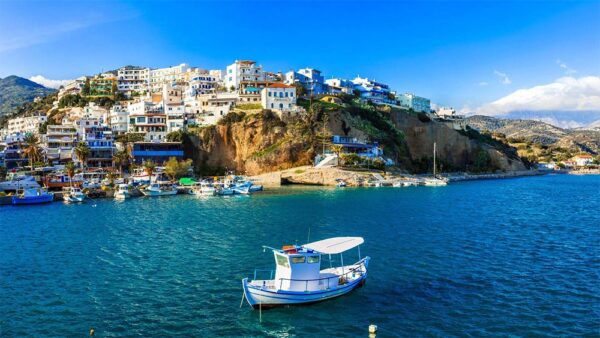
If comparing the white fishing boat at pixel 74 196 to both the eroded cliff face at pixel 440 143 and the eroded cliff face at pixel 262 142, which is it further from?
the eroded cliff face at pixel 440 143

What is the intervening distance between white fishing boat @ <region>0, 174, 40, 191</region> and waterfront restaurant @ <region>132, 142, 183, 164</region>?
2012 centimetres

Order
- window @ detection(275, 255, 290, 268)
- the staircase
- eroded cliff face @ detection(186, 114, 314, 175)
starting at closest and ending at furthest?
window @ detection(275, 255, 290, 268) < the staircase < eroded cliff face @ detection(186, 114, 314, 175)

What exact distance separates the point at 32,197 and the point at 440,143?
97986 millimetres

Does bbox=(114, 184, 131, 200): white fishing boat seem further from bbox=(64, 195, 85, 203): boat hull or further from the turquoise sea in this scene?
the turquoise sea

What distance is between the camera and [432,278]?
25.4 meters

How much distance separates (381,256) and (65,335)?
19.3m

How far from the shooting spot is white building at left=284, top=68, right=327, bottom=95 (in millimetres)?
123831

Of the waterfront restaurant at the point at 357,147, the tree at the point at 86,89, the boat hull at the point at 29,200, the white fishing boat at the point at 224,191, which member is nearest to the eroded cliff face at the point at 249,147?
the waterfront restaurant at the point at 357,147

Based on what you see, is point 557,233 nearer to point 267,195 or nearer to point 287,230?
point 287,230

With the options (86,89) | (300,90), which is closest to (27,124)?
(86,89)

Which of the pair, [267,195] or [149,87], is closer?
[267,195]

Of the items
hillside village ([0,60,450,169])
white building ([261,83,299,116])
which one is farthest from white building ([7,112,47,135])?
white building ([261,83,299,116])

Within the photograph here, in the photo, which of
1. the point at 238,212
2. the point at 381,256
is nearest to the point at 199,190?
the point at 238,212

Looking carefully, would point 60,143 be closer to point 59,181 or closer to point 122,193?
point 59,181
